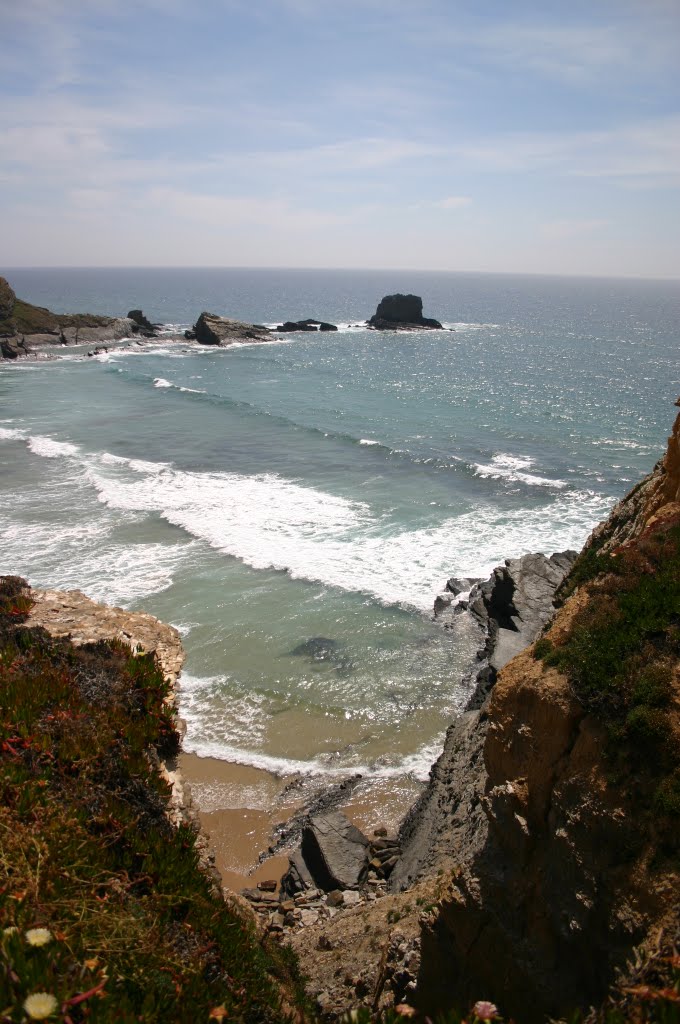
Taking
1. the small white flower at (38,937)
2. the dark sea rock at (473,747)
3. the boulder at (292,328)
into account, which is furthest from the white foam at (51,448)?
the boulder at (292,328)

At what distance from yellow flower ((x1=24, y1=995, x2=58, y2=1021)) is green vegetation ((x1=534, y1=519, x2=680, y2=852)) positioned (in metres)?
5.15

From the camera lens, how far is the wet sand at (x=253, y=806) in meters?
13.3

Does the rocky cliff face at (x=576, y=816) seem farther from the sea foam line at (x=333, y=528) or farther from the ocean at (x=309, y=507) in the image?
the sea foam line at (x=333, y=528)

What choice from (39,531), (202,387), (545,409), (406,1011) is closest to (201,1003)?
(406,1011)

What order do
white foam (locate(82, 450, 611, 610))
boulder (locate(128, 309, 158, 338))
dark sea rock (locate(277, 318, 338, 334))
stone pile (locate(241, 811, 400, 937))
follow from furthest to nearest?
1. dark sea rock (locate(277, 318, 338, 334))
2. boulder (locate(128, 309, 158, 338))
3. white foam (locate(82, 450, 611, 610))
4. stone pile (locate(241, 811, 400, 937))

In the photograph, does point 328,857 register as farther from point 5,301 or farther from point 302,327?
point 302,327

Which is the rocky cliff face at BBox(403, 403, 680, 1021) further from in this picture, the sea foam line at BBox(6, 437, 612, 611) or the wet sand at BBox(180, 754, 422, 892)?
the sea foam line at BBox(6, 437, 612, 611)

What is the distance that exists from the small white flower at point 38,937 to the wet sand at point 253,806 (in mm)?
9981

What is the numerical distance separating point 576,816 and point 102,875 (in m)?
4.50

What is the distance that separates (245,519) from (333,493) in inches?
231

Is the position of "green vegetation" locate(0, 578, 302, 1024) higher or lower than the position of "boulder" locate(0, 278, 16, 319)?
lower

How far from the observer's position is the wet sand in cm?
1329

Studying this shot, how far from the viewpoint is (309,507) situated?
3180cm

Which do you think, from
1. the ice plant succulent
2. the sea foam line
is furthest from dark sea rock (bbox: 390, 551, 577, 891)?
the ice plant succulent
